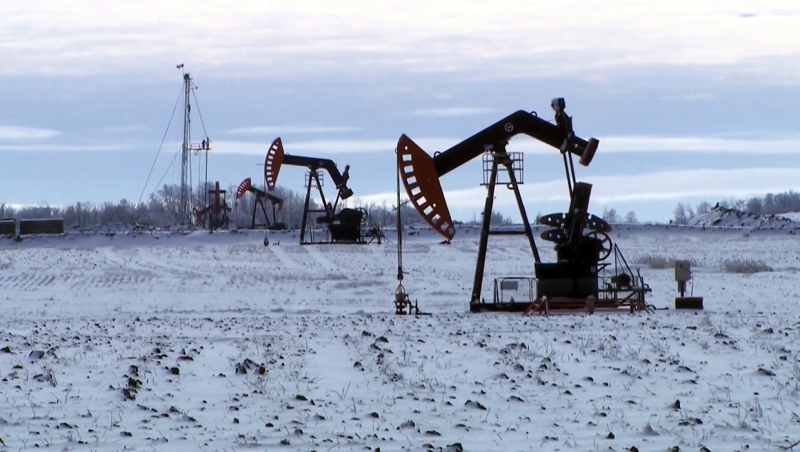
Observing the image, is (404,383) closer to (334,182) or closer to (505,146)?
(505,146)

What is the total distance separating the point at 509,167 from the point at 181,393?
1592 centimetres

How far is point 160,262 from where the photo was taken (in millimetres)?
47656

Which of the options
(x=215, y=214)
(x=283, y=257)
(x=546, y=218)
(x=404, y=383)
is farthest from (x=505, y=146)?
(x=215, y=214)

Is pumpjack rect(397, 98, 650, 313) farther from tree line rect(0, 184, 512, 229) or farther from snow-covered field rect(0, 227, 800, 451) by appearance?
tree line rect(0, 184, 512, 229)

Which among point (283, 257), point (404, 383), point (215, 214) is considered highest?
point (215, 214)

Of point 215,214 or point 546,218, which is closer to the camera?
point 546,218

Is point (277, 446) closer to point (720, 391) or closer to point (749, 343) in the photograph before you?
point (720, 391)

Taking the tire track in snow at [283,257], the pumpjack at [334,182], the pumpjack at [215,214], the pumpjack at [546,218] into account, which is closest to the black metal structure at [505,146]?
the pumpjack at [546,218]

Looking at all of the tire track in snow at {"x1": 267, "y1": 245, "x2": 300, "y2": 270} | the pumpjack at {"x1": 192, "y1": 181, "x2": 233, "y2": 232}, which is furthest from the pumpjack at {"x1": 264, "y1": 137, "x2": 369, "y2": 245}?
the pumpjack at {"x1": 192, "y1": 181, "x2": 233, "y2": 232}

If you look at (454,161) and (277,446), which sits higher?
(454,161)

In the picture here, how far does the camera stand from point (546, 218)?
960 inches

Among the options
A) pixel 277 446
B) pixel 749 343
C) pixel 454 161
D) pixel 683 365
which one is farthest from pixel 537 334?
pixel 454 161

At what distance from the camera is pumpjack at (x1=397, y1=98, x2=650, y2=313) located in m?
22.9

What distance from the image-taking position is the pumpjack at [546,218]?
22938 mm
